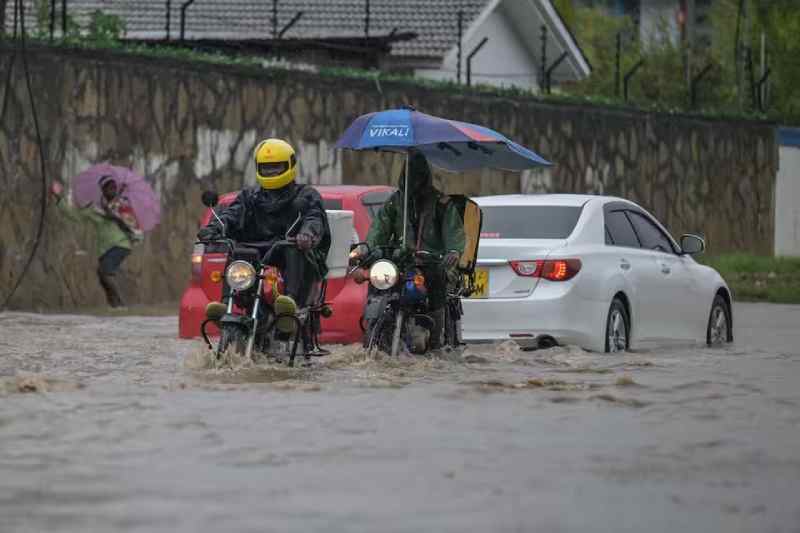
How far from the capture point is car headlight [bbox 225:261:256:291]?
44.2ft

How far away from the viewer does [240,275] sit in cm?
1351

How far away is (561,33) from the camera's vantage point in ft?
145

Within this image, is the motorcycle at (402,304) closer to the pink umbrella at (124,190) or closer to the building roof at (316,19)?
the pink umbrella at (124,190)

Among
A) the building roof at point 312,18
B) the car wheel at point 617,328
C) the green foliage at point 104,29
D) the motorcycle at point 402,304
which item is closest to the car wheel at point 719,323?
the car wheel at point 617,328

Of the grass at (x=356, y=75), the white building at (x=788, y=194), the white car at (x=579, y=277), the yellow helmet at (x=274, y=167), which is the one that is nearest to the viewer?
the yellow helmet at (x=274, y=167)

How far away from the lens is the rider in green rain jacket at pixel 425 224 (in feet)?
48.3

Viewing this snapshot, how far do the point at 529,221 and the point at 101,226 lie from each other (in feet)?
28.5

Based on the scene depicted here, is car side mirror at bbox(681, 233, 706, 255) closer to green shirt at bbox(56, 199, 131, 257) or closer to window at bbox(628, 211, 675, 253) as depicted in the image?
window at bbox(628, 211, 675, 253)

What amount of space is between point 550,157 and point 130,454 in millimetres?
24903

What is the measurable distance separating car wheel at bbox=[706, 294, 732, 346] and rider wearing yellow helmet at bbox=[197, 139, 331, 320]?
18.1 ft

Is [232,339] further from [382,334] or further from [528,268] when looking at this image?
[528,268]

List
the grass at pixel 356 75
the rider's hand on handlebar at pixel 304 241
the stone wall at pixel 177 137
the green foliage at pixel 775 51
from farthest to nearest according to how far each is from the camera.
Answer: the green foliage at pixel 775 51
the grass at pixel 356 75
the stone wall at pixel 177 137
the rider's hand on handlebar at pixel 304 241

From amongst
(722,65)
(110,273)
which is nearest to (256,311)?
(110,273)

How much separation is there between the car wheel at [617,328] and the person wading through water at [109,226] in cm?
869
